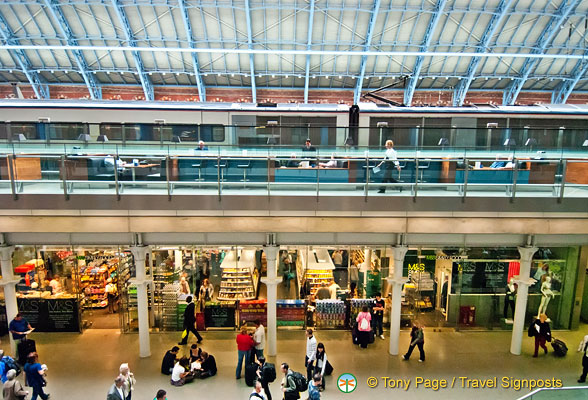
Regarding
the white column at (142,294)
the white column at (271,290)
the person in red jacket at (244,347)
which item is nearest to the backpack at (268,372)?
the person in red jacket at (244,347)

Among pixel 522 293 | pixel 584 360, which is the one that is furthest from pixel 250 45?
pixel 584 360

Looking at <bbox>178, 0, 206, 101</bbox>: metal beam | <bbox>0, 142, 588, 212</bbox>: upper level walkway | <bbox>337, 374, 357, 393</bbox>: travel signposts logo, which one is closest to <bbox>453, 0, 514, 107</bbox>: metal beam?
<bbox>178, 0, 206, 101</bbox>: metal beam

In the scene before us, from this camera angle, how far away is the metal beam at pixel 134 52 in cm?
2542

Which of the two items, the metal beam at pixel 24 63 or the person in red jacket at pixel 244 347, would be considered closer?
the person in red jacket at pixel 244 347

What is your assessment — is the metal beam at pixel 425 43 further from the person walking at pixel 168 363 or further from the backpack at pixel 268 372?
the person walking at pixel 168 363

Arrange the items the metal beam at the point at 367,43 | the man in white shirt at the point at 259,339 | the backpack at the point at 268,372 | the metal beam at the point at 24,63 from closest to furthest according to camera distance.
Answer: the backpack at the point at 268,372 → the man in white shirt at the point at 259,339 → the metal beam at the point at 367,43 → the metal beam at the point at 24,63

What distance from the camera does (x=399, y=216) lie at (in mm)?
8922

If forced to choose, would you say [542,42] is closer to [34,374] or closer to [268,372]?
[268,372]

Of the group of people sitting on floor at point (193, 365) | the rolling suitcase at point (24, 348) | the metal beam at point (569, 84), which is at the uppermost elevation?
the metal beam at point (569, 84)

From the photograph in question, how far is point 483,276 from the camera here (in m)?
11.6

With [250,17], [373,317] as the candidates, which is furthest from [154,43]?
[373,317]

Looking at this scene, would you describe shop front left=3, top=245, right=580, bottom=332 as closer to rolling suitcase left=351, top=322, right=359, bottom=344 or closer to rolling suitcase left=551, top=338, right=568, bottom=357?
rolling suitcase left=351, top=322, right=359, bottom=344

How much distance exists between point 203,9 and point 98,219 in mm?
21892

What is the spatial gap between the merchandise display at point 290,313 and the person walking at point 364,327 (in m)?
1.85
